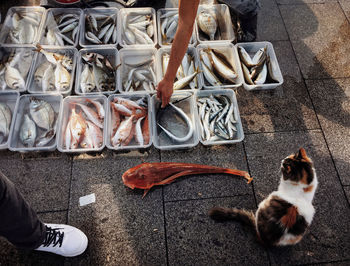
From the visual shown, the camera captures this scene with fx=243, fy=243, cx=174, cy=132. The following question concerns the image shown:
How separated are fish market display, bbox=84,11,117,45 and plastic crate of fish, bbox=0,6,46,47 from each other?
683mm

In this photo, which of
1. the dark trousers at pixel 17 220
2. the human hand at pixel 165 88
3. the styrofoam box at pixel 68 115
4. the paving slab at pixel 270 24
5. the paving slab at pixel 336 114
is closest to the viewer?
the dark trousers at pixel 17 220

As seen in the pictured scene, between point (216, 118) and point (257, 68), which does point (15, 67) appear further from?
point (257, 68)

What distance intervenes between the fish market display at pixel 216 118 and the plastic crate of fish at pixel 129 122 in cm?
70

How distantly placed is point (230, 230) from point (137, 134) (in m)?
1.55

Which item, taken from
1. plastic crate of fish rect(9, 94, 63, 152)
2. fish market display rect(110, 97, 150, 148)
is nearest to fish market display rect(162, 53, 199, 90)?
fish market display rect(110, 97, 150, 148)

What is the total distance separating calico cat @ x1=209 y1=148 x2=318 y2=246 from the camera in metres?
2.13

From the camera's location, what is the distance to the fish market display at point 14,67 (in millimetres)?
3226

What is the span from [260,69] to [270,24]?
4.17 feet

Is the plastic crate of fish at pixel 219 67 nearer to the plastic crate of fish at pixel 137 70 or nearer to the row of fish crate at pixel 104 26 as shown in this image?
the row of fish crate at pixel 104 26

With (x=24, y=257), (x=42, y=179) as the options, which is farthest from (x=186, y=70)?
(x=24, y=257)

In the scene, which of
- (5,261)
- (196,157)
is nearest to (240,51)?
(196,157)

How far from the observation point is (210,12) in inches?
153

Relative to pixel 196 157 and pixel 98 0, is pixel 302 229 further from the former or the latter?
pixel 98 0

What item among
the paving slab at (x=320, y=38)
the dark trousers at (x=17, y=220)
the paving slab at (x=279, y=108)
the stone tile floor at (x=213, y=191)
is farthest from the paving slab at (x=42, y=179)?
the paving slab at (x=320, y=38)
